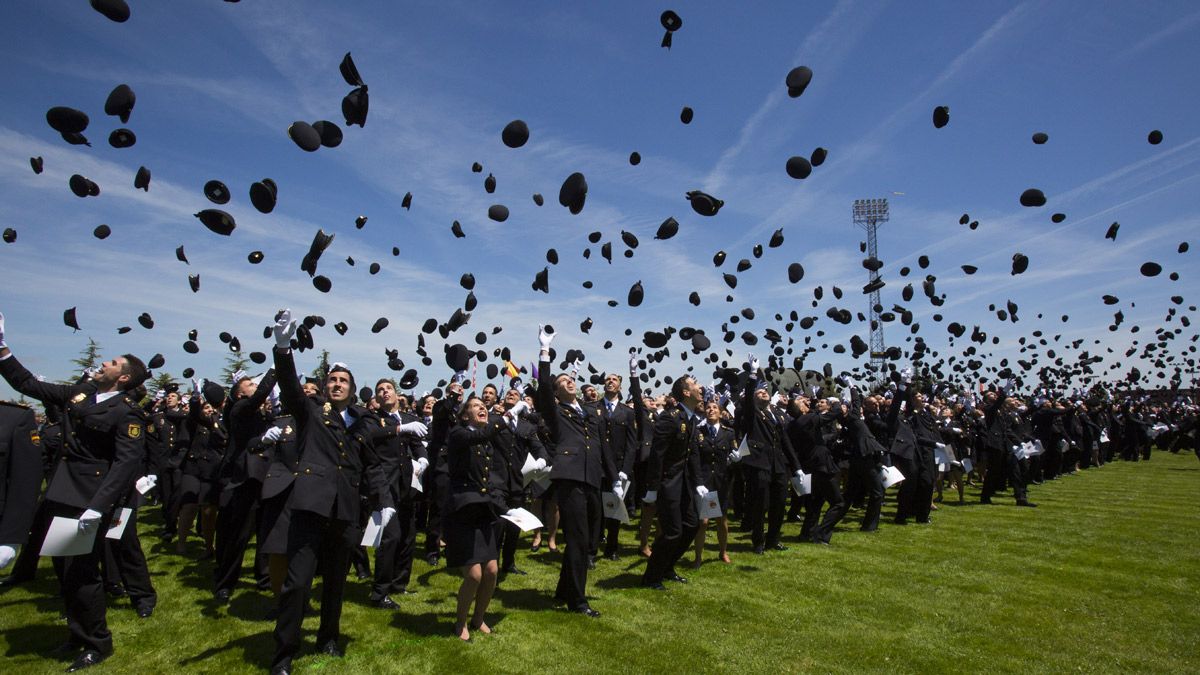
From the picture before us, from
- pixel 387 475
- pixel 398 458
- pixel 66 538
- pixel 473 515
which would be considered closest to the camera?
pixel 66 538

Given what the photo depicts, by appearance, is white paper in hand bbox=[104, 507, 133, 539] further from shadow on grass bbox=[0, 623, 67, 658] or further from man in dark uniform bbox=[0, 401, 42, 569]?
shadow on grass bbox=[0, 623, 67, 658]

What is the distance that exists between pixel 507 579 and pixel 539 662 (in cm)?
318

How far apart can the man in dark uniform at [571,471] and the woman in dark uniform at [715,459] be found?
5.85 feet

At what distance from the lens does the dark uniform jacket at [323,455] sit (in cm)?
531

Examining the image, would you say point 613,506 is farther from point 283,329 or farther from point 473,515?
point 283,329

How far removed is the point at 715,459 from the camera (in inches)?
357

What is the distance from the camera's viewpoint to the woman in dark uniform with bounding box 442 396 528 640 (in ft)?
20.0

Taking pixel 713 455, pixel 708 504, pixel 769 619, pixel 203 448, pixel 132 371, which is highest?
pixel 132 371

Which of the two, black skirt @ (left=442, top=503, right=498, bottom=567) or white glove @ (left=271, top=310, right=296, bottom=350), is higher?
white glove @ (left=271, top=310, right=296, bottom=350)

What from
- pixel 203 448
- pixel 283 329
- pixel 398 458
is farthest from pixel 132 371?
pixel 203 448

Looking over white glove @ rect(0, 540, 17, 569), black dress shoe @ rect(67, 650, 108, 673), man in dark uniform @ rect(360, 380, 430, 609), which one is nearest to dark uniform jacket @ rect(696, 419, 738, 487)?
man in dark uniform @ rect(360, 380, 430, 609)

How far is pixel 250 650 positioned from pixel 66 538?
1.81 metres

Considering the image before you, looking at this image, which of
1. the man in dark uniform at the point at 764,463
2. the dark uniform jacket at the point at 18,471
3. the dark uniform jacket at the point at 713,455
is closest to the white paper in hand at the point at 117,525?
the dark uniform jacket at the point at 18,471

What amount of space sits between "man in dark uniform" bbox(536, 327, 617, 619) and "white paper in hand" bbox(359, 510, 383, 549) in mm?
1881
